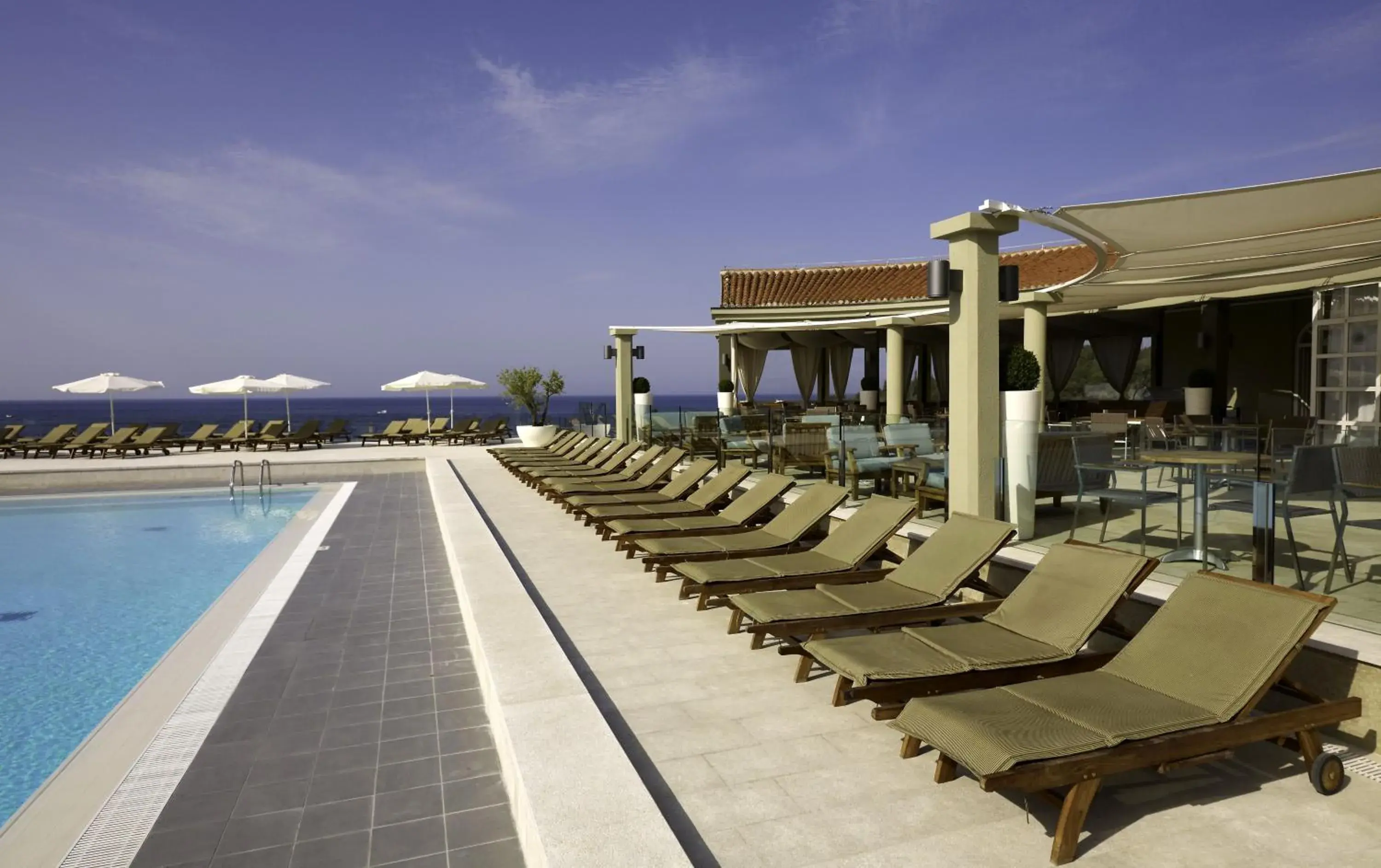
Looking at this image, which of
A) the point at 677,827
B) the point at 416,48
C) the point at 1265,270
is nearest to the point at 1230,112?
the point at 1265,270

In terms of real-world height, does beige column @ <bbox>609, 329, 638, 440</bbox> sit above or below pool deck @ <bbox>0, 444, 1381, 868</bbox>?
above

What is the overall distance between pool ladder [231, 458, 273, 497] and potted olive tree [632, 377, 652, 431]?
613 cm

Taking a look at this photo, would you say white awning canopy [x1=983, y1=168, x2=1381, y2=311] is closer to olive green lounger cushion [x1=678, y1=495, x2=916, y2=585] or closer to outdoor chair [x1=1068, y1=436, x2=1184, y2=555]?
outdoor chair [x1=1068, y1=436, x2=1184, y2=555]

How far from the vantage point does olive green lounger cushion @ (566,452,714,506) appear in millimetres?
7898

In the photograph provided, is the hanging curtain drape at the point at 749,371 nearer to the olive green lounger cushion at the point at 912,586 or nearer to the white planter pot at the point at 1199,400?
the white planter pot at the point at 1199,400

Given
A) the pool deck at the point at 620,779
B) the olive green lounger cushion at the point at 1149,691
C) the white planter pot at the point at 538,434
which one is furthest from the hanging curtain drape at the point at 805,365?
the olive green lounger cushion at the point at 1149,691

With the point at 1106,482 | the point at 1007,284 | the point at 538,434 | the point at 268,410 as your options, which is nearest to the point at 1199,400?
the point at 1106,482

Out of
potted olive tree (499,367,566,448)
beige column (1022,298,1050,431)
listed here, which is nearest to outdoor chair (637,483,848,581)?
beige column (1022,298,1050,431)

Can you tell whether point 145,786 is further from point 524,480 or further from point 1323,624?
point 524,480

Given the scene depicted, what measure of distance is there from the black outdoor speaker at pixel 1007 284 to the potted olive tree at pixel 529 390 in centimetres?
1417

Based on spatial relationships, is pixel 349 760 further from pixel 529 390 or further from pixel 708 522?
pixel 529 390

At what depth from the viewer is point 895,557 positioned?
523 centimetres

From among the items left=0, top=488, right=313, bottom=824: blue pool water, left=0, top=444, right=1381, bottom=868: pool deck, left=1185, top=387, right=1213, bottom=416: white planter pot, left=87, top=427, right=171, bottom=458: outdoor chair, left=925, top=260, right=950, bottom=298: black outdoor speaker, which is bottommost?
left=0, top=488, right=313, bottom=824: blue pool water

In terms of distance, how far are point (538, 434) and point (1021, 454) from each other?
46.9 feet
